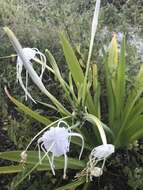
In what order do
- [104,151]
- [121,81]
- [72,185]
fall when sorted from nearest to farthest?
[104,151], [72,185], [121,81]

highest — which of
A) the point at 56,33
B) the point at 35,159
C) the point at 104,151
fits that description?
the point at 56,33

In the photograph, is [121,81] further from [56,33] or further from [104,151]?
[56,33]

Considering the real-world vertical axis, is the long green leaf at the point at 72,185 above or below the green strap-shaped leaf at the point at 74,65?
below

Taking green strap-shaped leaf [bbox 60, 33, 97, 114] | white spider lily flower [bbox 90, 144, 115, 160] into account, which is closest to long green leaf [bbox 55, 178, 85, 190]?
green strap-shaped leaf [bbox 60, 33, 97, 114]

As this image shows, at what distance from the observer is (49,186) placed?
96.9 inches

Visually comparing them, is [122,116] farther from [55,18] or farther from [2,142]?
[55,18]

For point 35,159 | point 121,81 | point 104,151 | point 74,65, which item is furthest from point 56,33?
point 104,151

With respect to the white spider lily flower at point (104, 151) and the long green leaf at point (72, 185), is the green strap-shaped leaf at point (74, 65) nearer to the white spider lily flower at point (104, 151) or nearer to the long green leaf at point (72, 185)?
the long green leaf at point (72, 185)

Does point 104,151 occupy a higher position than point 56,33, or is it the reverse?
point 56,33

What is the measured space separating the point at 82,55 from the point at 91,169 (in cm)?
102

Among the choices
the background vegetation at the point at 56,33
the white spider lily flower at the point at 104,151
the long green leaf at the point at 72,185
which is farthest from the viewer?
the background vegetation at the point at 56,33

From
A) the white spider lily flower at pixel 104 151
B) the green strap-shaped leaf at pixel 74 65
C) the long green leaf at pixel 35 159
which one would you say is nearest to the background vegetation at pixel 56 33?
the long green leaf at pixel 35 159

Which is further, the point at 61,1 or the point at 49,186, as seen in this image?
the point at 61,1

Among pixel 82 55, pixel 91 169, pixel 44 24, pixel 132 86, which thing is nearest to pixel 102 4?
pixel 44 24
